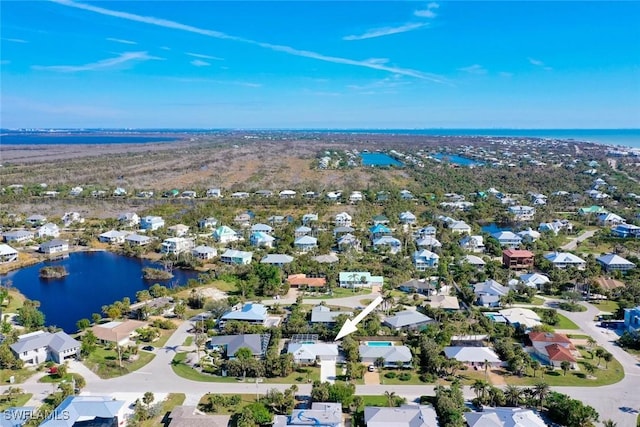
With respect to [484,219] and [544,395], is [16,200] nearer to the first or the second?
[484,219]

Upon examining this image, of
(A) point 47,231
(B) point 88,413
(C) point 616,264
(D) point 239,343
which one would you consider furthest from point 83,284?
(C) point 616,264

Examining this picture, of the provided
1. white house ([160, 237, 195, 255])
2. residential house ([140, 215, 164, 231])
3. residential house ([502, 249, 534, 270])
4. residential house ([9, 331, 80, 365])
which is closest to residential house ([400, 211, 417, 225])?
residential house ([502, 249, 534, 270])

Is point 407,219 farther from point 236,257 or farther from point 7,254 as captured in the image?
point 7,254

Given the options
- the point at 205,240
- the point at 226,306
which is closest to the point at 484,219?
the point at 205,240

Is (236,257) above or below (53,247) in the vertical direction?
below

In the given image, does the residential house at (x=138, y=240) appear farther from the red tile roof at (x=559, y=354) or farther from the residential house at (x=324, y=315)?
the red tile roof at (x=559, y=354)

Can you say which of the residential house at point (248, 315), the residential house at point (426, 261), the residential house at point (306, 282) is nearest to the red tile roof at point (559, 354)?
the residential house at point (248, 315)
